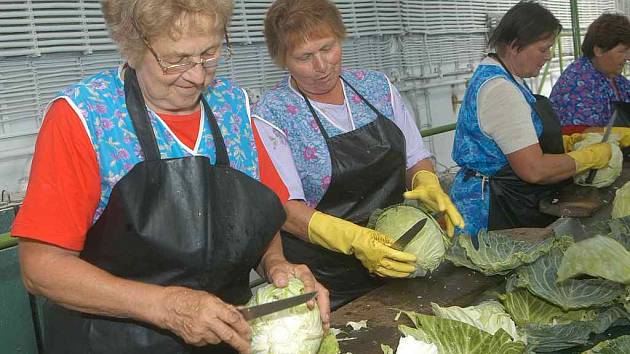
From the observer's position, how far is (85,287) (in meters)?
1.91

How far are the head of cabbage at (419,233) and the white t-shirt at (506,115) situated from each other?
1023 mm

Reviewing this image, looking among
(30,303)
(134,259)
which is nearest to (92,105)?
(134,259)

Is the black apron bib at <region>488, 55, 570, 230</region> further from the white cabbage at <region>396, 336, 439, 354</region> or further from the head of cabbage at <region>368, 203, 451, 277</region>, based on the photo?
the white cabbage at <region>396, 336, 439, 354</region>

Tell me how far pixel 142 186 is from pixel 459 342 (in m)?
1.10

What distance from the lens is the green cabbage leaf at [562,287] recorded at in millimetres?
2311

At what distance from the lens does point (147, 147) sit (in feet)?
6.95

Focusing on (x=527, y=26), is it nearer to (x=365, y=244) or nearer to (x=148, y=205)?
(x=365, y=244)

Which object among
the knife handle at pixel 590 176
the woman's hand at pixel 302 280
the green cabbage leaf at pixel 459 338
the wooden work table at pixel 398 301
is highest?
the woman's hand at pixel 302 280

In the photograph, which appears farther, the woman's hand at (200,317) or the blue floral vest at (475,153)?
the blue floral vest at (475,153)

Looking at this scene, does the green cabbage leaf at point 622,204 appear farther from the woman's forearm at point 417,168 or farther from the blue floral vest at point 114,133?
the blue floral vest at point 114,133

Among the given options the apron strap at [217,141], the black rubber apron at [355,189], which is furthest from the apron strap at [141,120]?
the black rubber apron at [355,189]

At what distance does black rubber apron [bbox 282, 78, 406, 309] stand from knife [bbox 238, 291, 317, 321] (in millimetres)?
1164

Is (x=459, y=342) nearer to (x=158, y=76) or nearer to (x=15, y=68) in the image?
(x=158, y=76)

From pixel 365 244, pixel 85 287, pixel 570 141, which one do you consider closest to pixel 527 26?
pixel 570 141
